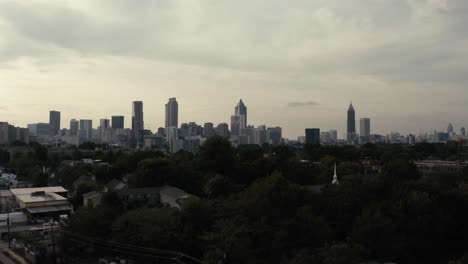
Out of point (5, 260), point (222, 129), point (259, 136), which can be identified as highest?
point (222, 129)

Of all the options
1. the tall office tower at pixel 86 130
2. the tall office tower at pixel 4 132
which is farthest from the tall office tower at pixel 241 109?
the tall office tower at pixel 4 132

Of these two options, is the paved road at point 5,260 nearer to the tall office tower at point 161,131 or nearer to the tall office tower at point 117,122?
the tall office tower at point 161,131

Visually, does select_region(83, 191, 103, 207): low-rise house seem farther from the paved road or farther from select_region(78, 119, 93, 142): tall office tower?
select_region(78, 119, 93, 142): tall office tower

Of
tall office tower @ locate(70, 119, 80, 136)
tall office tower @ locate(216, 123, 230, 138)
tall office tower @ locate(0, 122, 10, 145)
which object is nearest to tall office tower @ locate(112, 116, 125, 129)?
tall office tower @ locate(70, 119, 80, 136)

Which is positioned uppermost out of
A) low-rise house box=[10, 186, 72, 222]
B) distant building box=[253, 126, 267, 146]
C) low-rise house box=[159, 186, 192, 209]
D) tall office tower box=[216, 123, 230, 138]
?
tall office tower box=[216, 123, 230, 138]

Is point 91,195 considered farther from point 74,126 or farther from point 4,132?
point 74,126

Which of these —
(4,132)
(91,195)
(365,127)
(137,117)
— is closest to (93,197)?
(91,195)

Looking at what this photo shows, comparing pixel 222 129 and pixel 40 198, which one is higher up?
pixel 222 129
